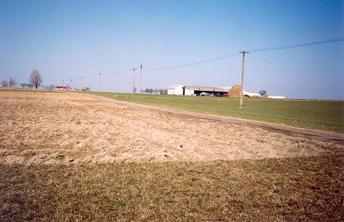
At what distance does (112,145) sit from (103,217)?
7.16 m

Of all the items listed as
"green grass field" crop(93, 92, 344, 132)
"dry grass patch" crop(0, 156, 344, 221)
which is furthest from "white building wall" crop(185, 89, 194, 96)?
"dry grass patch" crop(0, 156, 344, 221)

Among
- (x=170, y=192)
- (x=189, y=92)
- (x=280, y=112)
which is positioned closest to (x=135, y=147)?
(x=170, y=192)

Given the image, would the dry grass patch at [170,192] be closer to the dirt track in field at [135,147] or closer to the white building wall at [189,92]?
the dirt track in field at [135,147]

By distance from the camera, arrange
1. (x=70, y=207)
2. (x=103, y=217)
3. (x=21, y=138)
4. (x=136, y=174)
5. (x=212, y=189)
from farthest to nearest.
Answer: (x=21, y=138)
(x=136, y=174)
(x=212, y=189)
(x=70, y=207)
(x=103, y=217)

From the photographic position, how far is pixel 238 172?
9227mm

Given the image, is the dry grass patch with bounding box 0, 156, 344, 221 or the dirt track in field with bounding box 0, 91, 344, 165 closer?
the dry grass patch with bounding box 0, 156, 344, 221

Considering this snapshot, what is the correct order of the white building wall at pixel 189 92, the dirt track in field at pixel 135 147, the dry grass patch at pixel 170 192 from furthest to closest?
1. the white building wall at pixel 189 92
2. the dirt track in field at pixel 135 147
3. the dry grass patch at pixel 170 192

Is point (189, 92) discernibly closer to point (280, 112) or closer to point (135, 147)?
point (280, 112)

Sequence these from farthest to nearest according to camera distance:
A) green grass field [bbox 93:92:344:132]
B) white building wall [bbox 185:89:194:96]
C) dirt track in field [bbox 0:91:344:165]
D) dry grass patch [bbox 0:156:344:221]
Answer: white building wall [bbox 185:89:194:96]
green grass field [bbox 93:92:344:132]
dirt track in field [bbox 0:91:344:165]
dry grass patch [bbox 0:156:344:221]

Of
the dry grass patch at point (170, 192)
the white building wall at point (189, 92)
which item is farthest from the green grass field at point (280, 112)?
the white building wall at point (189, 92)

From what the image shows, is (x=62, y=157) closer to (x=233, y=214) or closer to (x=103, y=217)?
(x=103, y=217)

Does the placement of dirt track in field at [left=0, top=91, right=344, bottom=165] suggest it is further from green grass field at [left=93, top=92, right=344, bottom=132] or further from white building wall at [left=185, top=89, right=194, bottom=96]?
white building wall at [left=185, top=89, right=194, bottom=96]

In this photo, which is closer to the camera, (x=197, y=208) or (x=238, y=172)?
(x=197, y=208)

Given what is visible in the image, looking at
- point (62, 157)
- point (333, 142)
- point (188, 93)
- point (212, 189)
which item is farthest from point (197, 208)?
point (188, 93)
